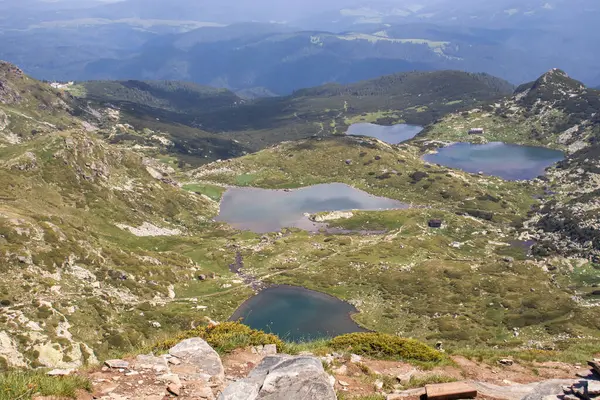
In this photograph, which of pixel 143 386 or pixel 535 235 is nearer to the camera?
pixel 143 386

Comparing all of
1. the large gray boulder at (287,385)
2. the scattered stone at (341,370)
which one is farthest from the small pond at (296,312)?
the large gray boulder at (287,385)

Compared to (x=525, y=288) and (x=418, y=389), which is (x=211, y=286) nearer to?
(x=525, y=288)

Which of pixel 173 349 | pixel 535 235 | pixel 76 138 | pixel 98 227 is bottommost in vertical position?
pixel 535 235

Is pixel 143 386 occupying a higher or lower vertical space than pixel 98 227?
higher

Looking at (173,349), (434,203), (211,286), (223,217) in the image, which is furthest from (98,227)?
(434,203)

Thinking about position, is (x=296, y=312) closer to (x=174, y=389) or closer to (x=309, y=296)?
(x=309, y=296)

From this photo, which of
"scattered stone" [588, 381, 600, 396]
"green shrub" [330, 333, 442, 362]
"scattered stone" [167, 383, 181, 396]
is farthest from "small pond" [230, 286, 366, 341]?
"scattered stone" [588, 381, 600, 396]
